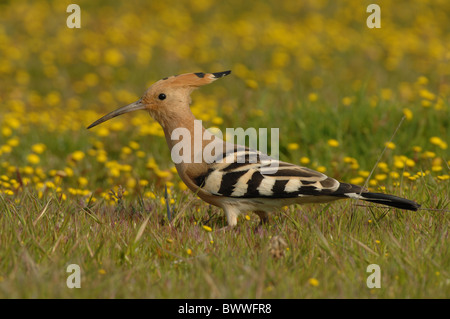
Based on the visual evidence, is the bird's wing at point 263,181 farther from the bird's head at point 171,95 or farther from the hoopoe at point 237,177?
the bird's head at point 171,95

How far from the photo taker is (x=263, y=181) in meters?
3.94

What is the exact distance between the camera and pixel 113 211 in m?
4.41

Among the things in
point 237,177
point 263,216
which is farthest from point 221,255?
point 263,216

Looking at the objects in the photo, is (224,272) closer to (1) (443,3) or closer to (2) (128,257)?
(2) (128,257)

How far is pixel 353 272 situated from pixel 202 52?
824 centimetres

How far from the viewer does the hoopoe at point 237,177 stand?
3.90 m

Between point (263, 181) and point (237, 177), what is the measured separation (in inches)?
6.4

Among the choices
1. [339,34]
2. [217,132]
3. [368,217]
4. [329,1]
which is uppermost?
[329,1]

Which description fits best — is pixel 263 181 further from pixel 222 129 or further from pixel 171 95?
pixel 222 129

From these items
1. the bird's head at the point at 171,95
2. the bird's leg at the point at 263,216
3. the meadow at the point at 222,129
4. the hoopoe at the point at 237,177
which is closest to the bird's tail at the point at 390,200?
the hoopoe at the point at 237,177
